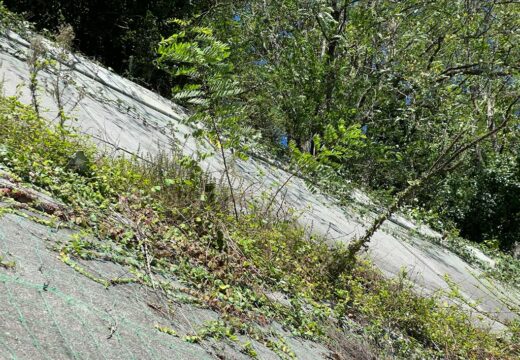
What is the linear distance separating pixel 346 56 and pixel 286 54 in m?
1.25

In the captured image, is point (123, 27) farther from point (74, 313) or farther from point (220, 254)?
point (74, 313)

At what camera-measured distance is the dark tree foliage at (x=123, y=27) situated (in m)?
10.0

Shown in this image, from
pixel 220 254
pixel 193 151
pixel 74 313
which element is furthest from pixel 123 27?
pixel 74 313

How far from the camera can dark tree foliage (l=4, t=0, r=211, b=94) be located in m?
10.0

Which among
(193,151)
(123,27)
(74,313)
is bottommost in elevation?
(74,313)

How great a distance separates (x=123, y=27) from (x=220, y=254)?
7.66m

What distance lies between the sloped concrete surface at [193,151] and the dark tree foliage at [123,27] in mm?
2352

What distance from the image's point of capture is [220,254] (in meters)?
4.02

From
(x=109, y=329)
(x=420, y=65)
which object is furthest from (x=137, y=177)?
(x=420, y=65)

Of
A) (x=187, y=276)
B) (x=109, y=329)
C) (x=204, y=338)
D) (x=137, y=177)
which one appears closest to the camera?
(x=109, y=329)

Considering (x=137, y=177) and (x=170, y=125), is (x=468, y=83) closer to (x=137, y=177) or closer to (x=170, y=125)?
(x=170, y=125)

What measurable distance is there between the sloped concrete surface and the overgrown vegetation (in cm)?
55

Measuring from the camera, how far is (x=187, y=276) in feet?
11.5

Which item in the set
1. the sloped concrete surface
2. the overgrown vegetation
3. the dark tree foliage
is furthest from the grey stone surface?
the dark tree foliage
